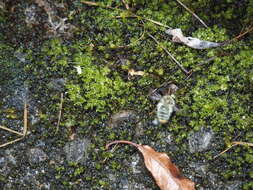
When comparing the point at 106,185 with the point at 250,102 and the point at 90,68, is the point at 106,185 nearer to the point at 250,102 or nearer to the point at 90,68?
the point at 90,68

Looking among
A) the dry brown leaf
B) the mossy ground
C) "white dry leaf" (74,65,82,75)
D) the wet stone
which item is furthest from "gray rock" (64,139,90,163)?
"white dry leaf" (74,65,82,75)

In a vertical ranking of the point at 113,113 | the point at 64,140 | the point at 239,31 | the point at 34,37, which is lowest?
the point at 64,140

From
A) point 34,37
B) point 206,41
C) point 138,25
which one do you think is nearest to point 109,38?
point 138,25

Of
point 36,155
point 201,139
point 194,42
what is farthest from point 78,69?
point 201,139

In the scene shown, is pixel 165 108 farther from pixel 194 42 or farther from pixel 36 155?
pixel 36 155

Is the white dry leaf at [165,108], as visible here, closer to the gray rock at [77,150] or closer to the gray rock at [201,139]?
the gray rock at [201,139]

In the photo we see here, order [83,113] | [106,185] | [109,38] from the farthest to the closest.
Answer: [109,38] < [83,113] < [106,185]
